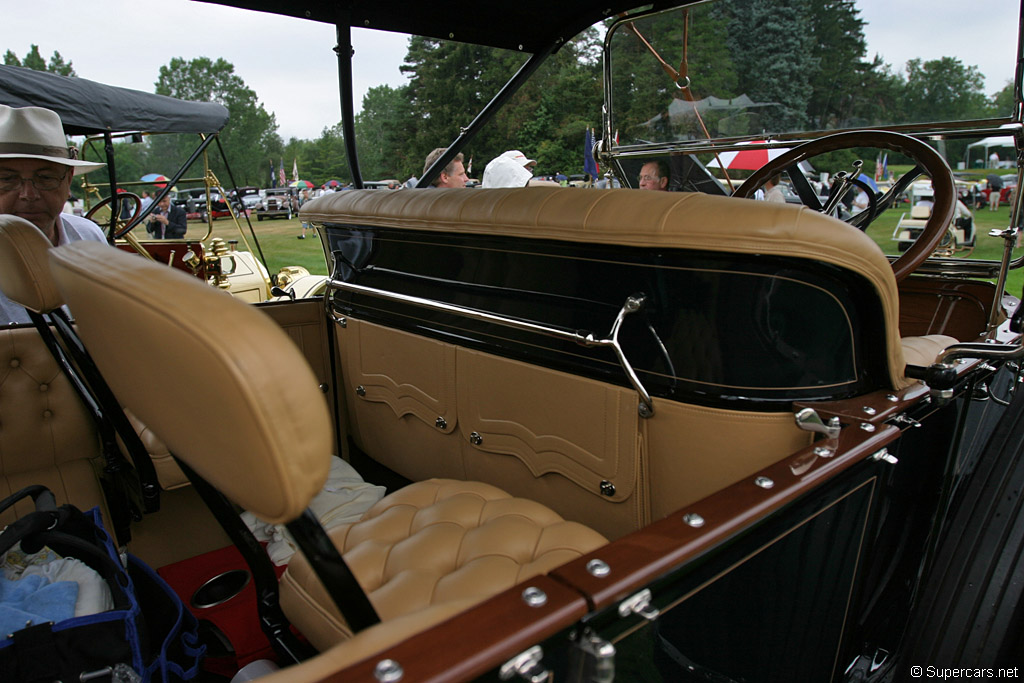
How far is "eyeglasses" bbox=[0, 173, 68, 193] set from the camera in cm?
222

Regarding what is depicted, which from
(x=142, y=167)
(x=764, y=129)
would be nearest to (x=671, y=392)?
(x=764, y=129)

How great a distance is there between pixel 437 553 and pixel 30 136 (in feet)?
7.18

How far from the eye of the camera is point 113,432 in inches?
70.4

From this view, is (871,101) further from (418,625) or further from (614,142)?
(418,625)

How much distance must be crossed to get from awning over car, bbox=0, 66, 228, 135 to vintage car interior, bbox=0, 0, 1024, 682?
271 centimetres

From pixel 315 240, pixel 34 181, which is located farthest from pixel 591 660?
pixel 315 240

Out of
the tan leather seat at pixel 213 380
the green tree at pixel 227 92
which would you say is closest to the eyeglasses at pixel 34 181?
the tan leather seat at pixel 213 380

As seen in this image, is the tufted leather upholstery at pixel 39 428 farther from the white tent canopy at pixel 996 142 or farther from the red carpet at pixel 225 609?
the white tent canopy at pixel 996 142

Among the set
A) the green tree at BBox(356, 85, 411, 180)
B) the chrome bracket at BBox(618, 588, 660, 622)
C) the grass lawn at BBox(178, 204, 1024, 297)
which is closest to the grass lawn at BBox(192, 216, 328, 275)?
the grass lawn at BBox(178, 204, 1024, 297)

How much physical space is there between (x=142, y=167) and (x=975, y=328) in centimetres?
3115

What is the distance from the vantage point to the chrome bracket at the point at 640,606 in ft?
2.09

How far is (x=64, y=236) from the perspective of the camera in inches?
93.9

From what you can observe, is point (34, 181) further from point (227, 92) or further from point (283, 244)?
point (227, 92)

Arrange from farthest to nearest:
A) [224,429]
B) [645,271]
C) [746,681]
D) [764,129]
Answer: [764,129] → [645,271] → [746,681] → [224,429]
